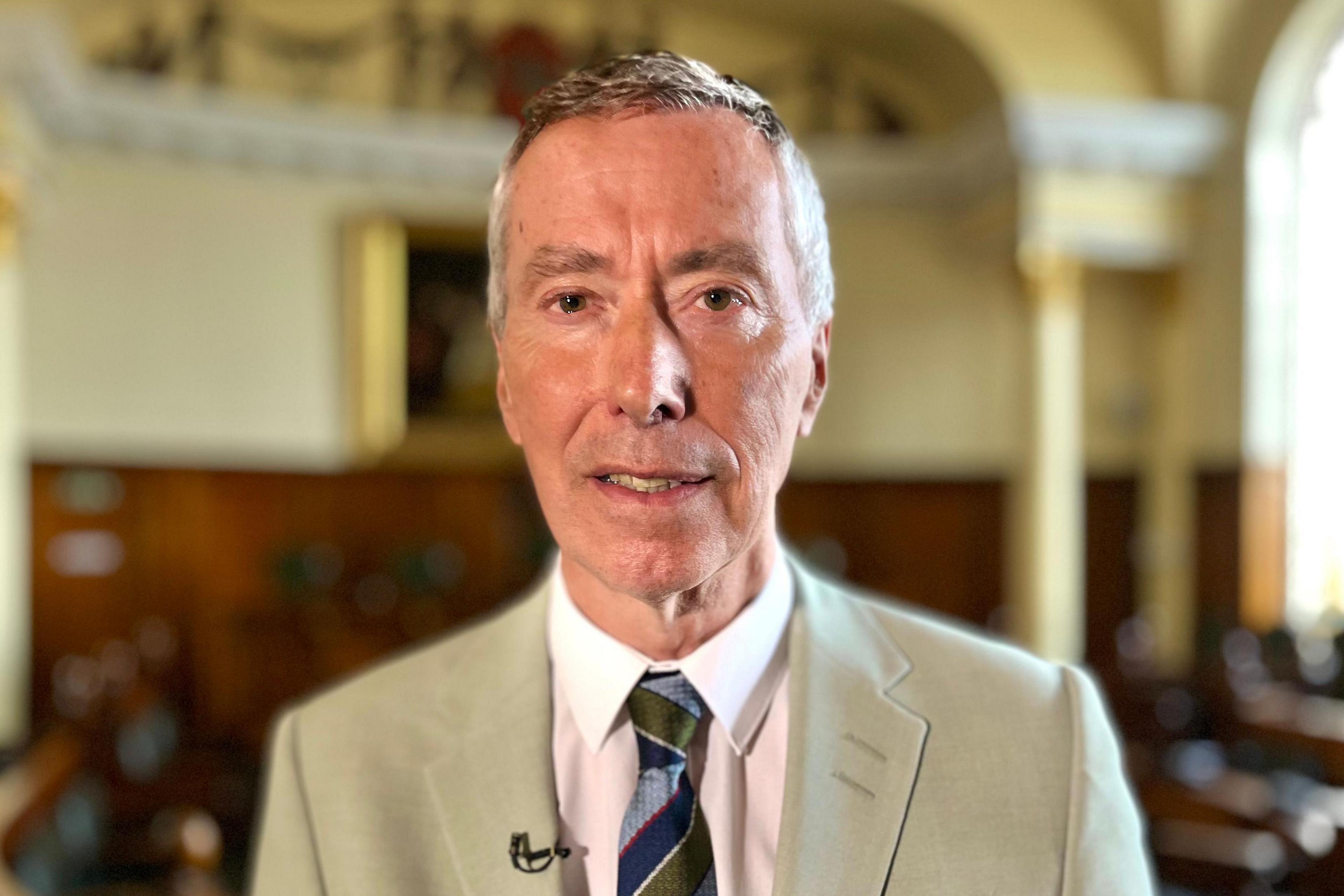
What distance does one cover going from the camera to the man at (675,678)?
1.26 meters

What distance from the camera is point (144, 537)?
10062 mm

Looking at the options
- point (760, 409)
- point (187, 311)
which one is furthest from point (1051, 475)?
point (760, 409)

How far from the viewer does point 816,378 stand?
1.45 m

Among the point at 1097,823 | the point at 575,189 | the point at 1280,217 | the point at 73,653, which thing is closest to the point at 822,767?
the point at 1097,823

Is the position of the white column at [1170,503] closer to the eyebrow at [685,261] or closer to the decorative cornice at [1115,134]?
the decorative cornice at [1115,134]

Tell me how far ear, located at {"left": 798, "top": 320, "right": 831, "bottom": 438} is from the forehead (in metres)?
0.18

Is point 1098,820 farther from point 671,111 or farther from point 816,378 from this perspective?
point 671,111

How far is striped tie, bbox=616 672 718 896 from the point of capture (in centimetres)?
128

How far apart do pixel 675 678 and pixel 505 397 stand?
376 millimetres

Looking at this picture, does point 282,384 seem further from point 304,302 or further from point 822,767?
point 822,767

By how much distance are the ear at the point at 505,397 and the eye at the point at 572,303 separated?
0.45 feet

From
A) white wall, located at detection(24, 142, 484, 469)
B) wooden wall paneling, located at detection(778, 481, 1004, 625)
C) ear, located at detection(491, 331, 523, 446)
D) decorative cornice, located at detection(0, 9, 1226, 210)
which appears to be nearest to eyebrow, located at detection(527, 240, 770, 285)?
ear, located at detection(491, 331, 523, 446)

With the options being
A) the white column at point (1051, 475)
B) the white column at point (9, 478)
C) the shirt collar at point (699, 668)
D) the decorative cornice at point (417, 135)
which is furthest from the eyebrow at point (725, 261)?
the white column at point (1051, 475)

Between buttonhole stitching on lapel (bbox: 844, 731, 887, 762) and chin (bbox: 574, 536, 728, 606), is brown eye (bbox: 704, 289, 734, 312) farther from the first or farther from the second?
buttonhole stitching on lapel (bbox: 844, 731, 887, 762)
